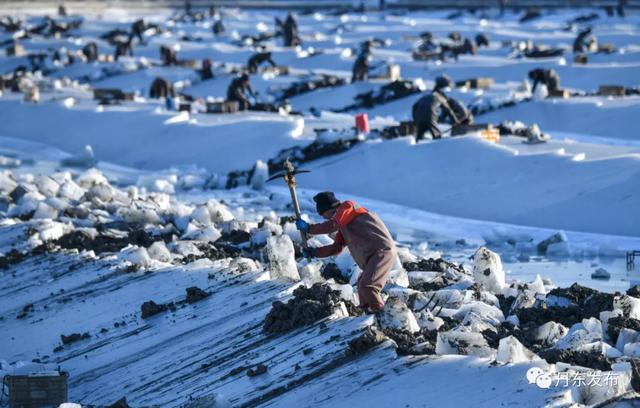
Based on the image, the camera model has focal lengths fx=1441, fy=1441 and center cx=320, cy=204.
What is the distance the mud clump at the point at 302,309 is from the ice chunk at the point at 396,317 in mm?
398

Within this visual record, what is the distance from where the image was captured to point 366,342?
9305 mm

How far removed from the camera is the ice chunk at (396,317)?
9969 mm

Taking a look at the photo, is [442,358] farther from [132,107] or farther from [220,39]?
[220,39]

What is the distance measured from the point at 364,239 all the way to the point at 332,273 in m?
3.21

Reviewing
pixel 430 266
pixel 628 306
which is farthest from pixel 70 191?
pixel 628 306

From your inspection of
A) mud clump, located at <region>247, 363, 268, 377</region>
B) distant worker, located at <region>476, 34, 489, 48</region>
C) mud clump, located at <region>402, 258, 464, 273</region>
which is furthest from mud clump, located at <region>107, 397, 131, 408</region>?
distant worker, located at <region>476, 34, 489, 48</region>

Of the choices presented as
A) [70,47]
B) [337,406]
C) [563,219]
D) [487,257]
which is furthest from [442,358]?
[70,47]

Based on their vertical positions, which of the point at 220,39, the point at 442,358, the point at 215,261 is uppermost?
the point at 442,358

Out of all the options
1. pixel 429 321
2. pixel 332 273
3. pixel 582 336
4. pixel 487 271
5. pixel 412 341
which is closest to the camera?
pixel 412 341

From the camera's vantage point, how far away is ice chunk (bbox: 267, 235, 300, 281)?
1236 centimetres

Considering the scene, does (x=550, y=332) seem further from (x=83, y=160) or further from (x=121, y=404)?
(x=83, y=160)

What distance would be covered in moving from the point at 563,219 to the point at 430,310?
7.69m

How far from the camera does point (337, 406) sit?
8719 millimetres

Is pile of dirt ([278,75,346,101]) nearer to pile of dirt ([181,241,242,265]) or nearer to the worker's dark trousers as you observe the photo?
pile of dirt ([181,241,242,265])
